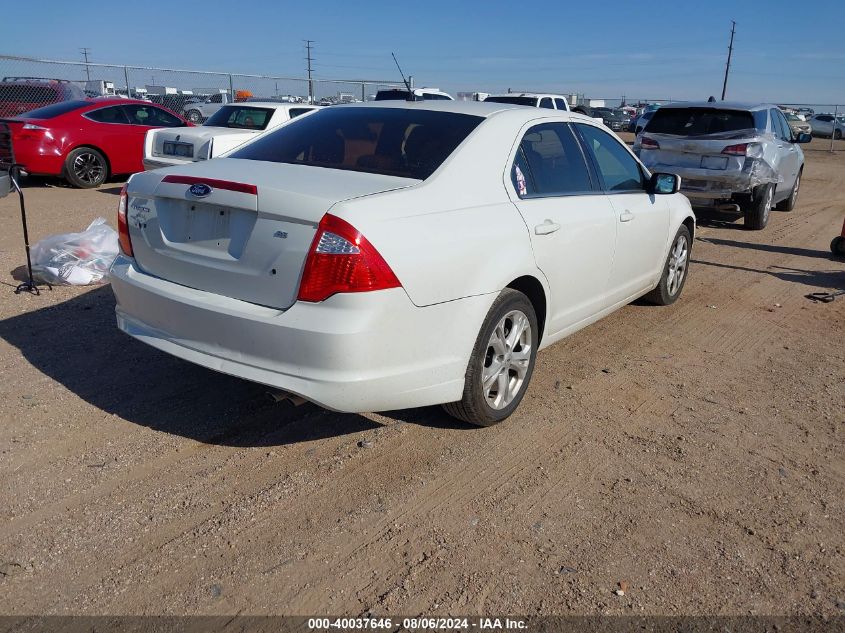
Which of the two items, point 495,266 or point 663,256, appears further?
point 663,256

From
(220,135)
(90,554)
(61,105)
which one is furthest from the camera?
(61,105)

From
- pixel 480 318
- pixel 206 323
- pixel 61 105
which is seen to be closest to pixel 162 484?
pixel 206 323

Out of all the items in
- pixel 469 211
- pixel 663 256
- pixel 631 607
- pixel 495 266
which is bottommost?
pixel 631 607

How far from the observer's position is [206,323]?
3.26 m

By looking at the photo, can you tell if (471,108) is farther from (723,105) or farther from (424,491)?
(723,105)

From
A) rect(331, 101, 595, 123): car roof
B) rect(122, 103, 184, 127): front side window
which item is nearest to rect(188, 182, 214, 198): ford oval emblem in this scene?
rect(331, 101, 595, 123): car roof

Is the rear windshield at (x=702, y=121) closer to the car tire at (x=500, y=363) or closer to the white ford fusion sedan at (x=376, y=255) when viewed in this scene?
the white ford fusion sedan at (x=376, y=255)

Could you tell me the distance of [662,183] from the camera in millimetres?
5402

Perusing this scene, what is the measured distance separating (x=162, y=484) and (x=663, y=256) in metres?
4.20

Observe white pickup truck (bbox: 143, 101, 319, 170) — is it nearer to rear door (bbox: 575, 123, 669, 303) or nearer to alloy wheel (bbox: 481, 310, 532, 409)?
rear door (bbox: 575, 123, 669, 303)

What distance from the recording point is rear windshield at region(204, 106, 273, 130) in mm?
11773

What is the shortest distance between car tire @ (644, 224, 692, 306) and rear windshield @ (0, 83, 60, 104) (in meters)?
15.2

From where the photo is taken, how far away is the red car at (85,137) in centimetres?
1177

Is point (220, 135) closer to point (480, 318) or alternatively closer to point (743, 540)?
point (480, 318)
